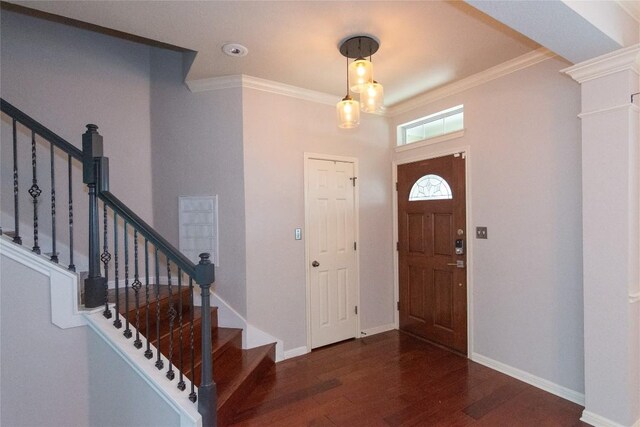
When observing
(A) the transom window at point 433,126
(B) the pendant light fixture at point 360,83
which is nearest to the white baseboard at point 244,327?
(B) the pendant light fixture at point 360,83

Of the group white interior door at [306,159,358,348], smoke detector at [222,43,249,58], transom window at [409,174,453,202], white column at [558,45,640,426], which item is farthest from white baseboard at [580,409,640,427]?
smoke detector at [222,43,249,58]

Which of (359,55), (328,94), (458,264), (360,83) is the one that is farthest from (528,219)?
(328,94)

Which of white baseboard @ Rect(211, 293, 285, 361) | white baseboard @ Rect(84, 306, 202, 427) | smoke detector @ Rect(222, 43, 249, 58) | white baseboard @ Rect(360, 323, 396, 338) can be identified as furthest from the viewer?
white baseboard @ Rect(360, 323, 396, 338)

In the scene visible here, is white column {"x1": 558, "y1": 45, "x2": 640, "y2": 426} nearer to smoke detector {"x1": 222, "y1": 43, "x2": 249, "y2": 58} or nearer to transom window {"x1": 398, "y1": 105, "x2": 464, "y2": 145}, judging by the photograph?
transom window {"x1": 398, "y1": 105, "x2": 464, "y2": 145}

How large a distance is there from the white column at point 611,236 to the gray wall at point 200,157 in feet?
9.06

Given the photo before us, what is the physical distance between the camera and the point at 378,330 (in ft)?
12.6

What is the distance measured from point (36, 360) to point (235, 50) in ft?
8.40

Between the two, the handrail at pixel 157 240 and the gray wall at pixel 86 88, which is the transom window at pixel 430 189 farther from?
the gray wall at pixel 86 88

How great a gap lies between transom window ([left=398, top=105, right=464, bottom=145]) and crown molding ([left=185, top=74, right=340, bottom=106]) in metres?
1.27

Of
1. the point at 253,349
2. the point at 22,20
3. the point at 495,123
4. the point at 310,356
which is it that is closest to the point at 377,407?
the point at 310,356

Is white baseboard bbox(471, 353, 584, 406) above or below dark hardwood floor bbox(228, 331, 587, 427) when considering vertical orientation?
above

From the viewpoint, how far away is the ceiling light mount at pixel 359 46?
2.35m

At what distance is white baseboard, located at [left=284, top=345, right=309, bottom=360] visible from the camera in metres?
3.19

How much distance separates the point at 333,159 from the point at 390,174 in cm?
87
